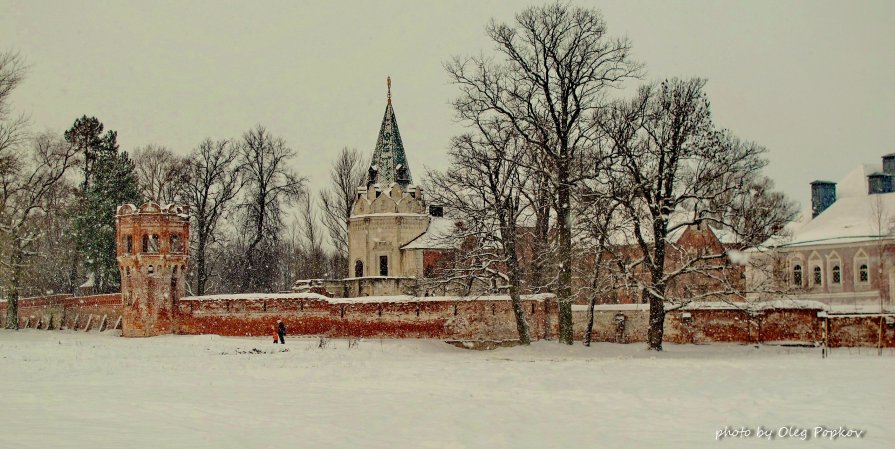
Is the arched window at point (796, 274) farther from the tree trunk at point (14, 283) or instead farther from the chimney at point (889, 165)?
the tree trunk at point (14, 283)

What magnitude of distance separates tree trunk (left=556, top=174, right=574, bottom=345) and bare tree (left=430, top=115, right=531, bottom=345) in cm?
122

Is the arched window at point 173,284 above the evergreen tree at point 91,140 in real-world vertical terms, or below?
below

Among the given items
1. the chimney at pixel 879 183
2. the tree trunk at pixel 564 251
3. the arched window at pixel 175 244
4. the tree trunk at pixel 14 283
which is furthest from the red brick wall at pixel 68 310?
the chimney at pixel 879 183

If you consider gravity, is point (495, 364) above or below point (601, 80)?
below

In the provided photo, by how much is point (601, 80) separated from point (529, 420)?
1600 centimetres

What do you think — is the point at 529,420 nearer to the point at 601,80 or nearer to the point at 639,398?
the point at 639,398

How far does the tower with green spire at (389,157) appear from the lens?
163ft

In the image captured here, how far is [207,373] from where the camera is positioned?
2136 cm

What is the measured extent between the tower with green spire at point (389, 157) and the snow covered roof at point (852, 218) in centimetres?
1735

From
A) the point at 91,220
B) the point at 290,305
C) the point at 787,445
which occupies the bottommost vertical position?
the point at 787,445

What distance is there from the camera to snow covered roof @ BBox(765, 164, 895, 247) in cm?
4712

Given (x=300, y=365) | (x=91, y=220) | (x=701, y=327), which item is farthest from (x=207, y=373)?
(x=91, y=220)

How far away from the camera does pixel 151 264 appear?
37375mm

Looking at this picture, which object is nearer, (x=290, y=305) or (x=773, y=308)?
(x=773, y=308)
